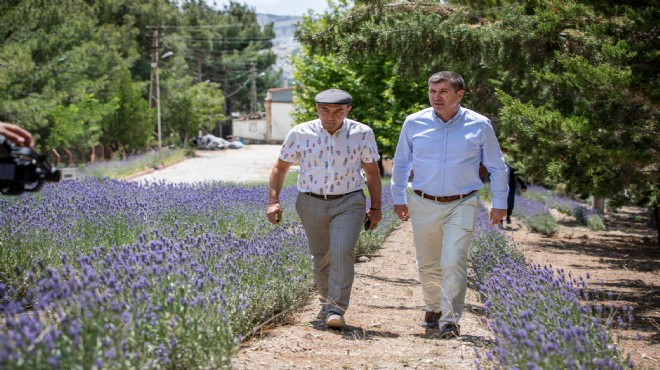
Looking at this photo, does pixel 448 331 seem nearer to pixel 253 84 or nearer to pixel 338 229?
pixel 338 229

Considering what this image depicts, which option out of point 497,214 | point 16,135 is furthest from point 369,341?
point 16,135

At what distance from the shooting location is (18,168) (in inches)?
157

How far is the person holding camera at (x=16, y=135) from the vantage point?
423cm

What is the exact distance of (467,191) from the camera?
6.77 m

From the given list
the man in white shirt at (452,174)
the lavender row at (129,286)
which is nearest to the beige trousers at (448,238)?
the man in white shirt at (452,174)

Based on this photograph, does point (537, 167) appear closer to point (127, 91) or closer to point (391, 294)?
point (391, 294)

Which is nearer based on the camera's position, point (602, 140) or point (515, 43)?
point (602, 140)

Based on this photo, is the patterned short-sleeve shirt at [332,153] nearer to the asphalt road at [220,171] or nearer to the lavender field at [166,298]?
the lavender field at [166,298]

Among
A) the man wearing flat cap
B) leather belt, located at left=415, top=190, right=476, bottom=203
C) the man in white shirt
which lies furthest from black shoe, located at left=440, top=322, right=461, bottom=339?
leather belt, located at left=415, top=190, right=476, bottom=203

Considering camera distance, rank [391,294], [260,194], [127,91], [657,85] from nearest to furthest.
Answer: [657,85] < [391,294] < [260,194] < [127,91]

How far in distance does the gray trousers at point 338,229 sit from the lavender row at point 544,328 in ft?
3.48

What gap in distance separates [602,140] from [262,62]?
96.4 m

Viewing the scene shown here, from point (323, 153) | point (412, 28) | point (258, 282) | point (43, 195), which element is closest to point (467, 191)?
point (323, 153)

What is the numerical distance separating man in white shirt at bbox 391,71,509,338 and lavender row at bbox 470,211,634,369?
35cm
